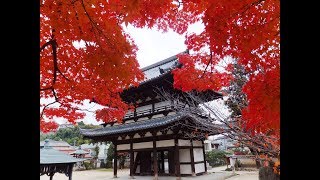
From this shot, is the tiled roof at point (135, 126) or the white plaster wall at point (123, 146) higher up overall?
the tiled roof at point (135, 126)

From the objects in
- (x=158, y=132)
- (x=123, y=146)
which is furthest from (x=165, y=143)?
(x=123, y=146)

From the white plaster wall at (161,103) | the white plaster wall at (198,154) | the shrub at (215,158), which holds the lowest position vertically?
the shrub at (215,158)

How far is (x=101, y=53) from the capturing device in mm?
6812

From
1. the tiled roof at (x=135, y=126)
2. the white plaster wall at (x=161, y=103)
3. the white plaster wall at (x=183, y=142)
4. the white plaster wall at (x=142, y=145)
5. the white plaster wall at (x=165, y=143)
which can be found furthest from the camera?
the white plaster wall at (x=142, y=145)

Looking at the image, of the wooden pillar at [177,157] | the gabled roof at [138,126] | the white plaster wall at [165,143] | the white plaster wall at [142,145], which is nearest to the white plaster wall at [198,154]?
the wooden pillar at [177,157]

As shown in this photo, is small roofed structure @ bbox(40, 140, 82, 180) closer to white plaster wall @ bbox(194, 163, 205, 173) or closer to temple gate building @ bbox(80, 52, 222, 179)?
temple gate building @ bbox(80, 52, 222, 179)

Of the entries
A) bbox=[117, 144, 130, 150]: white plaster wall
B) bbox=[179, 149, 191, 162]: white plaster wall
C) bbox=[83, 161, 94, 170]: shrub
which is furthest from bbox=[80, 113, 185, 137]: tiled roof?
bbox=[83, 161, 94, 170]: shrub

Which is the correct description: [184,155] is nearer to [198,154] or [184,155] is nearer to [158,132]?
[198,154]

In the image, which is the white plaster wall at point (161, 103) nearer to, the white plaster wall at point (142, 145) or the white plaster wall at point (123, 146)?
the white plaster wall at point (142, 145)

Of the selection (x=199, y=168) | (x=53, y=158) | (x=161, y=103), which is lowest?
(x=199, y=168)
